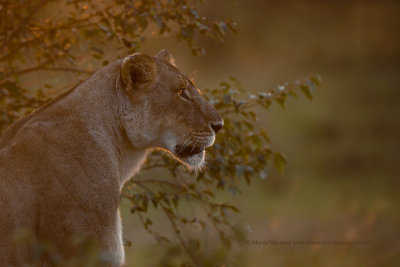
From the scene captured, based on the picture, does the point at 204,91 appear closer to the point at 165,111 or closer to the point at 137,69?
the point at 165,111

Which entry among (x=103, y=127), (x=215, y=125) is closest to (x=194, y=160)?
(x=215, y=125)

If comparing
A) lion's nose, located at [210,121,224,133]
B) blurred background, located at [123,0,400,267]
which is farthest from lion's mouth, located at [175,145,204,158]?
blurred background, located at [123,0,400,267]

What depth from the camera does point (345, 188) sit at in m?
16.0

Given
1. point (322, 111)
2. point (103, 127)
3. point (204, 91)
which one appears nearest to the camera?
point (103, 127)

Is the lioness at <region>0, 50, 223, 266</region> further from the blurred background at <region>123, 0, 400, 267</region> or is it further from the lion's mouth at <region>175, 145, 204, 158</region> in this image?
the blurred background at <region>123, 0, 400, 267</region>

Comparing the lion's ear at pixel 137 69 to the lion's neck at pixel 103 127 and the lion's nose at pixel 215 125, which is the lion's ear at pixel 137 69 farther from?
the lion's nose at pixel 215 125

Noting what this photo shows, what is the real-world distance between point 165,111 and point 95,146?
568 millimetres

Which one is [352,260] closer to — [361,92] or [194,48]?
[194,48]

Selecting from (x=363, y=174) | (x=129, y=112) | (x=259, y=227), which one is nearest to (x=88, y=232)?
(x=129, y=112)

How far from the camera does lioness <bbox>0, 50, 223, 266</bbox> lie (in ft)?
12.6

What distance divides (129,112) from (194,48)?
1.49 meters

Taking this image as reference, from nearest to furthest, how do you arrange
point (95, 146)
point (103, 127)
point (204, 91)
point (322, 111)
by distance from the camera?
1. point (95, 146)
2. point (103, 127)
3. point (204, 91)
4. point (322, 111)

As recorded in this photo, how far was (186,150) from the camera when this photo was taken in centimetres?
466

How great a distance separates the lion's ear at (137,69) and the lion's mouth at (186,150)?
1.63 feet
